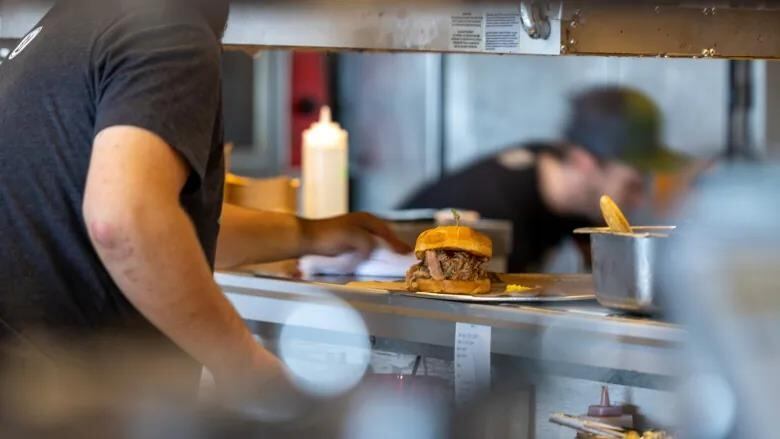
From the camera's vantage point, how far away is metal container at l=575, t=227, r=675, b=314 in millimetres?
1448

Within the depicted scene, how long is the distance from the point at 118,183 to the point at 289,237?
845 millimetres

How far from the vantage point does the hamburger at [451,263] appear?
1.75 m

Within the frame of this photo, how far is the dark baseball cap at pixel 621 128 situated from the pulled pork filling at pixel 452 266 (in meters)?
2.38

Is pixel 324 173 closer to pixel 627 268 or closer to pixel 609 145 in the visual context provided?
pixel 609 145

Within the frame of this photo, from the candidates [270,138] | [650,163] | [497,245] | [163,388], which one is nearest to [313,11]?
[163,388]

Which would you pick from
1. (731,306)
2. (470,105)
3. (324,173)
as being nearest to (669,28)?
(731,306)

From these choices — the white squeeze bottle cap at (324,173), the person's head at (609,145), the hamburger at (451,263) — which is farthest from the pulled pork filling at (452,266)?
the person's head at (609,145)

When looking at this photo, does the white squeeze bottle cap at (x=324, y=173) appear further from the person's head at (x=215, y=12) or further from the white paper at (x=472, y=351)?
the person's head at (x=215, y=12)

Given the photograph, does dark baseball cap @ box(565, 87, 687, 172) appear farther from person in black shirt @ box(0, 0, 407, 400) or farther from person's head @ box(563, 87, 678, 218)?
person in black shirt @ box(0, 0, 407, 400)

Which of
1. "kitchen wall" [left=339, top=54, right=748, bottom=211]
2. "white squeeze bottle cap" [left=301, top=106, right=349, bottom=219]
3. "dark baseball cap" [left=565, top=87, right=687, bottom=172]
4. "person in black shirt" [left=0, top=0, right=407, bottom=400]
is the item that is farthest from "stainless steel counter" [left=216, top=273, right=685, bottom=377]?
"kitchen wall" [left=339, top=54, right=748, bottom=211]

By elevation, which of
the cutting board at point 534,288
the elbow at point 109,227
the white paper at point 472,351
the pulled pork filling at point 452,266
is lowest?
the white paper at point 472,351

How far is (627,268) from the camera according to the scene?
1501mm

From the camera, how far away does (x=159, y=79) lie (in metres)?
1.35

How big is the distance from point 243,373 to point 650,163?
3.04 metres
